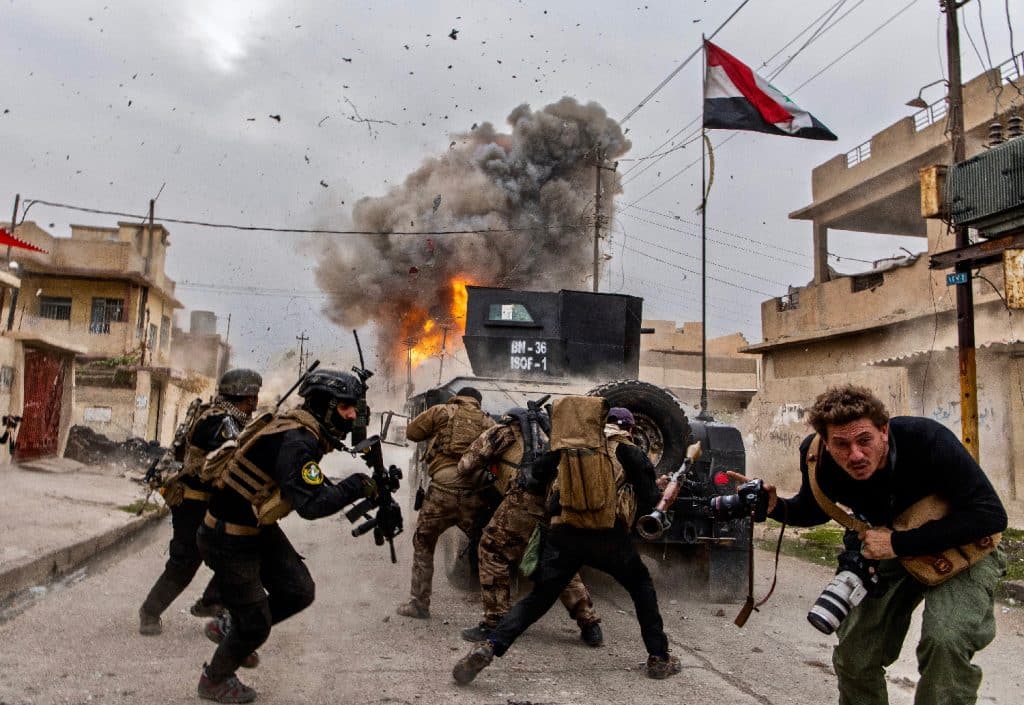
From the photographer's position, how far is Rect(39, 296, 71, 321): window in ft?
95.1

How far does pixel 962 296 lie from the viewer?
936 cm

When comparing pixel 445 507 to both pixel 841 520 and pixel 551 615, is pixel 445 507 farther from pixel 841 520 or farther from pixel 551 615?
pixel 841 520

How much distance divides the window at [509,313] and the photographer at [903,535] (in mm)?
6829

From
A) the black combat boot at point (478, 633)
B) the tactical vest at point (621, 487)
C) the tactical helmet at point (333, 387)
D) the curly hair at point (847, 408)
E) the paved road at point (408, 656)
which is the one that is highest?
the tactical helmet at point (333, 387)

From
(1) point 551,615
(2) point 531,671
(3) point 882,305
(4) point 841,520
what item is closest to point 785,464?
(3) point 882,305

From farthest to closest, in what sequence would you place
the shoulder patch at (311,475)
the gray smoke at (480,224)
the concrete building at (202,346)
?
the concrete building at (202,346) < the gray smoke at (480,224) < the shoulder patch at (311,475)

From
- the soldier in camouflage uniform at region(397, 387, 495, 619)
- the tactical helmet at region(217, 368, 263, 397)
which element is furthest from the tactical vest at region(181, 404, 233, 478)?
the soldier in camouflage uniform at region(397, 387, 495, 619)

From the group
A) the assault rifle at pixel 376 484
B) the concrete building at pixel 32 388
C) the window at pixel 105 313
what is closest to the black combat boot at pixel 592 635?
the assault rifle at pixel 376 484

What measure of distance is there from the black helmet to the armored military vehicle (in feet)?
6.17

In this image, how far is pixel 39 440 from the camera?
51.4 feet

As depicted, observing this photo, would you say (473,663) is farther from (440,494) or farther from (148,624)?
(148,624)

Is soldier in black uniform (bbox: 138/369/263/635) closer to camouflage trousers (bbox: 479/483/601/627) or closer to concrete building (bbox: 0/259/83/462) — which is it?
camouflage trousers (bbox: 479/483/601/627)

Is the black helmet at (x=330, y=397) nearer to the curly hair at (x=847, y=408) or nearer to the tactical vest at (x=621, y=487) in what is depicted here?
the tactical vest at (x=621, y=487)

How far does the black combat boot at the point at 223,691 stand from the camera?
3711 millimetres
